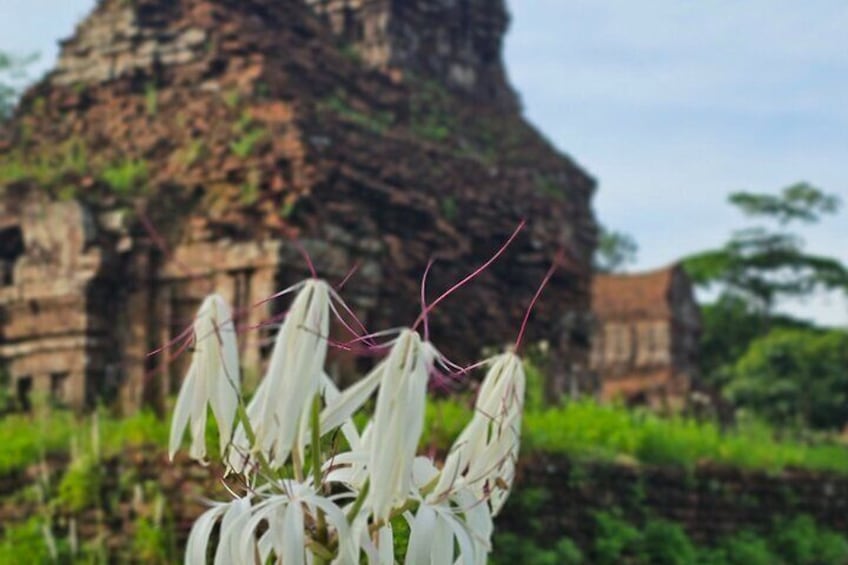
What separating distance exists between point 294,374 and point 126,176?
37.2 feet

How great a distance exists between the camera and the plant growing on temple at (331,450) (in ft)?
5.00

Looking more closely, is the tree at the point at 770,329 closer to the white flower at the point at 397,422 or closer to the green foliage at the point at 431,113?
the green foliage at the point at 431,113

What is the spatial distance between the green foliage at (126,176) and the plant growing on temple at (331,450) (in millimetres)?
10762

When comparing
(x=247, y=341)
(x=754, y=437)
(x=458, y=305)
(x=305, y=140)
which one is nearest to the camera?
(x=247, y=341)

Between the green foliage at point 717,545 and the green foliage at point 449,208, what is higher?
the green foliage at point 449,208

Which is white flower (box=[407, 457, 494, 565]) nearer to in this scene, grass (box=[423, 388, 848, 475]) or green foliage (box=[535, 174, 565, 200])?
grass (box=[423, 388, 848, 475])

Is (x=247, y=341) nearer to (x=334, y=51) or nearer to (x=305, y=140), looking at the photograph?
(x=305, y=140)

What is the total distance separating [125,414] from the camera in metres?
11.4

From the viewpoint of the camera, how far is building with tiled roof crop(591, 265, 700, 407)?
3091 cm

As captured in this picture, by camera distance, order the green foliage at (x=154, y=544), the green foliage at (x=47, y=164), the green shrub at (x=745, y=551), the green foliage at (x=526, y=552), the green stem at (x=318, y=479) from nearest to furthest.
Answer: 1. the green stem at (x=318, y=479)
2. the green foliage at (x=154, y=544)
3. the green foliage at (x=526, y=552)
4. the green shrub at (x=745, y=551)
5. the green foliage at (x=47, y=164)

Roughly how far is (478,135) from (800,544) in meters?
6.77

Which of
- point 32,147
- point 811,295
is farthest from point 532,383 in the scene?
point 811,295

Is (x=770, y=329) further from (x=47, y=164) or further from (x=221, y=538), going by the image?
(x=221, y=538)

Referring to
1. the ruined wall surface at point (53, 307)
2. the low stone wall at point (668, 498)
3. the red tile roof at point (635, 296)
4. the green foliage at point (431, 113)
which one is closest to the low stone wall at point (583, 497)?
the low stone wall at point (668, 498)
